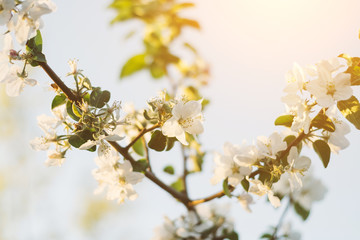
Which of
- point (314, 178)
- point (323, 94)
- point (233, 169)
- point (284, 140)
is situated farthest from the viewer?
point (314, 178)

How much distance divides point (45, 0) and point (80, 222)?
8.61 metres

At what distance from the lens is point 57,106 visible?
1438mm

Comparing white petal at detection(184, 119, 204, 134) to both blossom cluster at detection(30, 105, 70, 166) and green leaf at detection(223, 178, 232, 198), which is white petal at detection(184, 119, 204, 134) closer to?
green leaf at detection(223, 178, 232, 198)

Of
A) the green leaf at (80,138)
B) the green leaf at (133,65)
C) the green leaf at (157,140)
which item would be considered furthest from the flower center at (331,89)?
the green leaf at (133,65)

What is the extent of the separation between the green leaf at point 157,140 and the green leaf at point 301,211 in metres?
1.10

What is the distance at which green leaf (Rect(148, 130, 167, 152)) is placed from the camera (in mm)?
1499

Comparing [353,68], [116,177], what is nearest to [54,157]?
[116,177]

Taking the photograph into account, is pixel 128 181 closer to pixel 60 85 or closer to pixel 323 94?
pixel 60 85

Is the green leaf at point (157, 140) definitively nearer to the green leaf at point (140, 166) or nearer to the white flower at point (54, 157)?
the green leaf at point (140, 166)

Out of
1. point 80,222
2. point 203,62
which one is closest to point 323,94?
point 203,62

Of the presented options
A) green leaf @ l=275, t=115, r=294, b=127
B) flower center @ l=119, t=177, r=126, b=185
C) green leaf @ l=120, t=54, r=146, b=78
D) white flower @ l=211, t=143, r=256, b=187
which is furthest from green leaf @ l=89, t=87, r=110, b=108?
green leaf @ l=120, t=54, r=146, b=78

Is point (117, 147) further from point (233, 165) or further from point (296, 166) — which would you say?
point (296, 166)

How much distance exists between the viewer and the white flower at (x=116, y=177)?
5.38 ft

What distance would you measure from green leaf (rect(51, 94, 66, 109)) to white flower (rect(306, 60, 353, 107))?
0.88 metres
